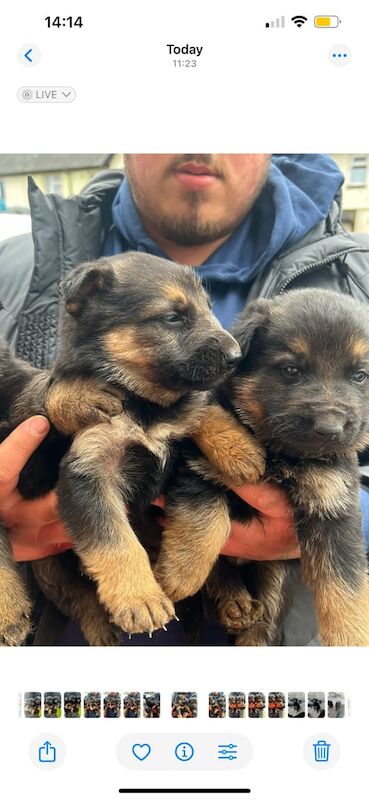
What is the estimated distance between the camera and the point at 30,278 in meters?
2.21

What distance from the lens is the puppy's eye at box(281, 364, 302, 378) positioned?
1689 millimetres

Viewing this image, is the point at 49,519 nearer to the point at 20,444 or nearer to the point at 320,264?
the point at 20,444

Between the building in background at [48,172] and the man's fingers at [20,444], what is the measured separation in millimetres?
793

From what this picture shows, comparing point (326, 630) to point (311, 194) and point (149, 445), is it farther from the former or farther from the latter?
point (311, 194)

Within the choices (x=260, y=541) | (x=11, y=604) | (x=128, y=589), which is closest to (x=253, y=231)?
(x=260, y=541)

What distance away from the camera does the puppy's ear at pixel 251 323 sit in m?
1.76

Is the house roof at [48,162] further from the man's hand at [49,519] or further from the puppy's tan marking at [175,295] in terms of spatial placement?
the man's hand at [49,519]

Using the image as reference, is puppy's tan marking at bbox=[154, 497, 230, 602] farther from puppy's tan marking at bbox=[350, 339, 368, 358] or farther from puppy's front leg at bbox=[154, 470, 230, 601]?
puppy's tan marking at bbox=[350, 339, 368, 358]
